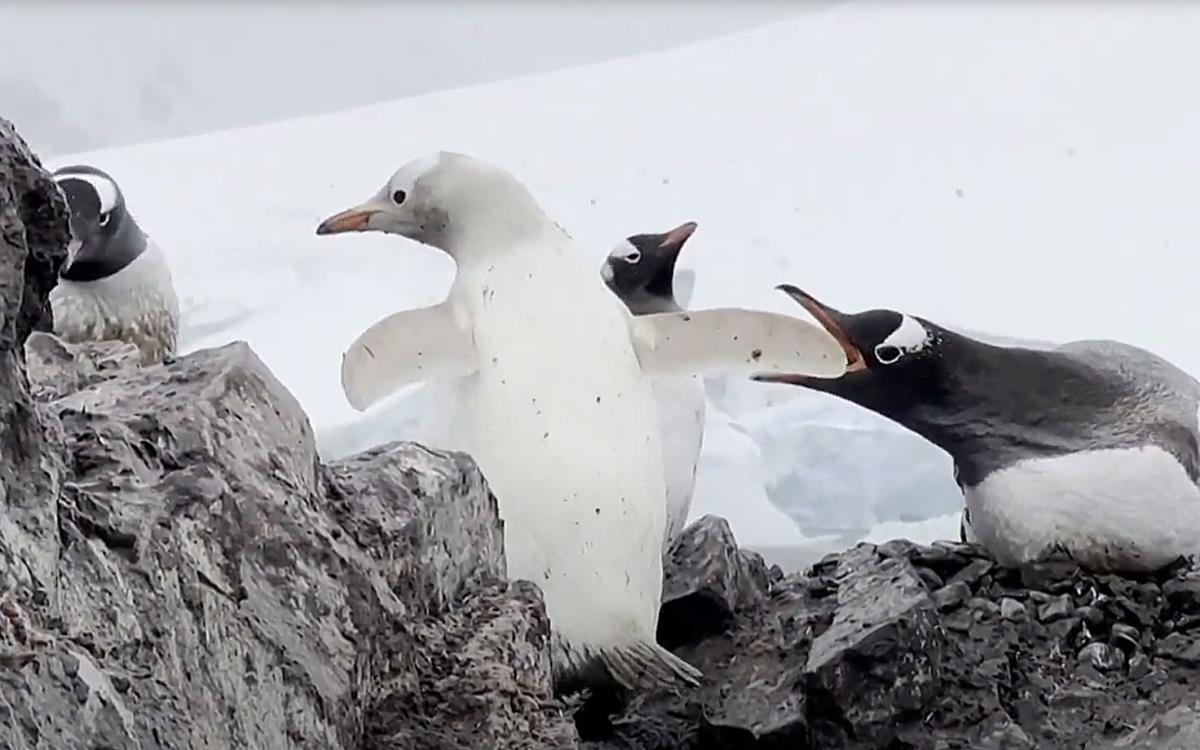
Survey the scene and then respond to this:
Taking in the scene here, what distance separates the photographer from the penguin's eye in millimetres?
1335

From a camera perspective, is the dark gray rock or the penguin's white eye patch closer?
the dark gray rock

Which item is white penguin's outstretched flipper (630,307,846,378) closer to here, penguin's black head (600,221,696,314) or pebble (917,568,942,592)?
pebble (917,568,942,592)

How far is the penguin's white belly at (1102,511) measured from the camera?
1.18m

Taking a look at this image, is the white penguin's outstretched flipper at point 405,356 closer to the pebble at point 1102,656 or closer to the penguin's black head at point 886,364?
the penguin's black head at point 886,364

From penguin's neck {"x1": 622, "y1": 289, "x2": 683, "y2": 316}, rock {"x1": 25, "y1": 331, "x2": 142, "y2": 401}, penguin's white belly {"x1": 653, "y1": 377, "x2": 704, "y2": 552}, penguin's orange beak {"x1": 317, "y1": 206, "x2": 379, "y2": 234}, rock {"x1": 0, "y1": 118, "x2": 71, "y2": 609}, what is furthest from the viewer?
penguin's neck {"x1": 622, "y1": 289, "x2": 683, "y2": 316}

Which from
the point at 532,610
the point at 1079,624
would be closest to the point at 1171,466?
the point at 1079,624

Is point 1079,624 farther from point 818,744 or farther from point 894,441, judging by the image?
point 894,441

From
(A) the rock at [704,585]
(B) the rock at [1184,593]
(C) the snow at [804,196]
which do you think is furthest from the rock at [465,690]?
(C) the snow at [804,196]

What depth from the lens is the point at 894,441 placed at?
2963 millimetres

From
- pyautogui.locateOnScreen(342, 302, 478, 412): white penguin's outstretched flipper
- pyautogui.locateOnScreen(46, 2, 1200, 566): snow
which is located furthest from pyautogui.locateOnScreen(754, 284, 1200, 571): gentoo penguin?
pyautogui.locateOnScreen(46, 2, 1200, 566): snow

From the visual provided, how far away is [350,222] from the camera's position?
1.30 meters

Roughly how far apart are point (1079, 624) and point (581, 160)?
→ 425 centimetres

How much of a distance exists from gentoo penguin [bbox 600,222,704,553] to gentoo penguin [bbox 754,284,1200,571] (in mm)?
158

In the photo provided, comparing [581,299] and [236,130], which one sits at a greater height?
[236,130]
